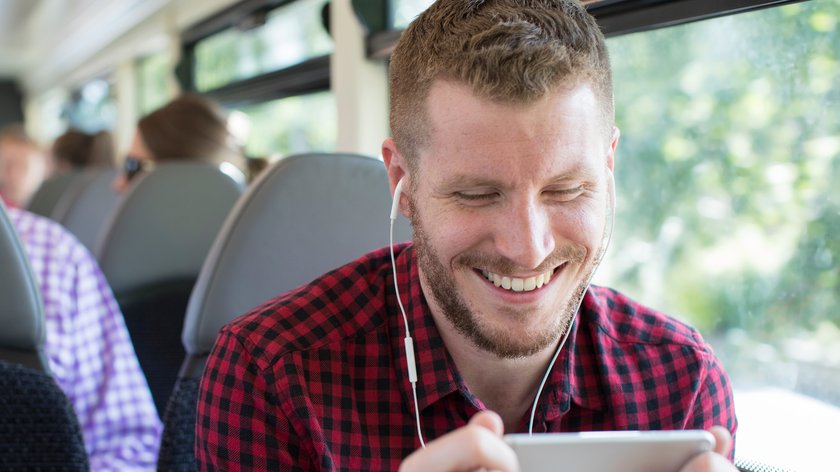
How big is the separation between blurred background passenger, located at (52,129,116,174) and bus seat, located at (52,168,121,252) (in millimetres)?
1262

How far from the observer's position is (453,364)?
1.06 m

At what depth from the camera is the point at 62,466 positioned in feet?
4.02

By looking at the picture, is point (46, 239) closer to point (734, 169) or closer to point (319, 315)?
point (319, 315)

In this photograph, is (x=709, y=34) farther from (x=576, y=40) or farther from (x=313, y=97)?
(x=313, y=97)

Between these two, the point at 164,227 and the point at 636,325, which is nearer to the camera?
the point at 636,325

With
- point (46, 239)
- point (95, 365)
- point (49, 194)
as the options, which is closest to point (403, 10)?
point (46, 239)

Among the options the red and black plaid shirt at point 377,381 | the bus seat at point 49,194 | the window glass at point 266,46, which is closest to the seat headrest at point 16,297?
the red and black plaid shirt at point 377,381

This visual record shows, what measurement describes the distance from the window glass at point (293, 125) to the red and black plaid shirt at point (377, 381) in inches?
63.0

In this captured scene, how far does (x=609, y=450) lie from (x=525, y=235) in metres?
0.27

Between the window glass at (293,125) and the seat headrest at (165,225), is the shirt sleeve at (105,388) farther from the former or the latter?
the window glass at (293,125)

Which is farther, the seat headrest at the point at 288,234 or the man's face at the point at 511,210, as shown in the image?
the seat headrest at the point at 288,234

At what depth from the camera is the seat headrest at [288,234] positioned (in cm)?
137

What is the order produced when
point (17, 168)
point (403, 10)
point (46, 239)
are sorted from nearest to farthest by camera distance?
point (46, 239)
point (403, 10)
point (17, 168)

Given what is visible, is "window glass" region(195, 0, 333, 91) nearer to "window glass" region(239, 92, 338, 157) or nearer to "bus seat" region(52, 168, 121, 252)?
"window glass" region(239, 92, 338, 157)
